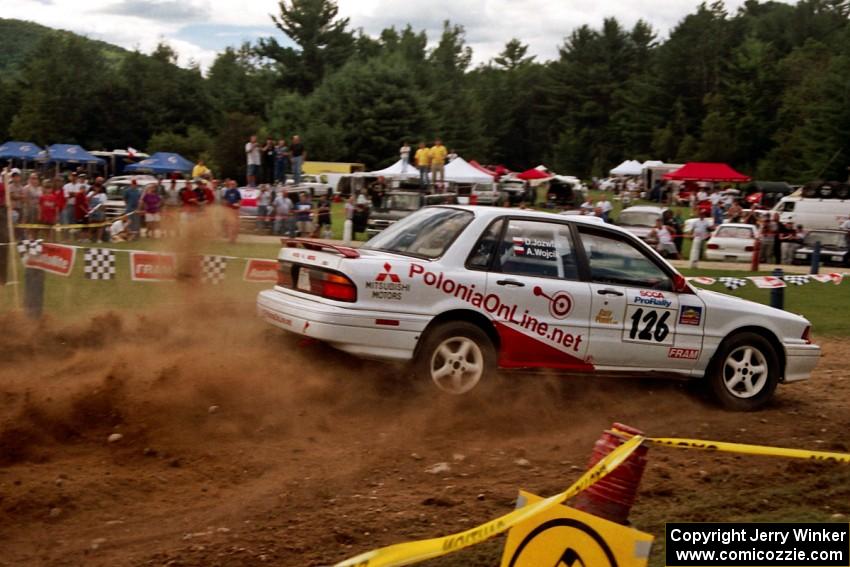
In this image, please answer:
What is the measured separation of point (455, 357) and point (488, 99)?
376 ft

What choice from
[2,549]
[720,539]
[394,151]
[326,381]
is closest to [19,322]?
[326,381]

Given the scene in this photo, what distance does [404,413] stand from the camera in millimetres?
7840

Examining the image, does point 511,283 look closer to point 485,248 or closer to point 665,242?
point 485,248

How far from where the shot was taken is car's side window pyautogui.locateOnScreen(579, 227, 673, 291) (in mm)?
8727

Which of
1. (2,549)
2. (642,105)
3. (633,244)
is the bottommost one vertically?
(2,549)

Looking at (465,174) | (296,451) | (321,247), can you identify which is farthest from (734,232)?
(296,451)

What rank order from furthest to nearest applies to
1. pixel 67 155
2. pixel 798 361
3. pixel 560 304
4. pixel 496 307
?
pixel 67 155 < pixel 798 361 < pixel 560 304 < pixel 496 307

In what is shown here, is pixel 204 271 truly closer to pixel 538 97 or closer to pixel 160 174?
pixel 160 174

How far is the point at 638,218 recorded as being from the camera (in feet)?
104

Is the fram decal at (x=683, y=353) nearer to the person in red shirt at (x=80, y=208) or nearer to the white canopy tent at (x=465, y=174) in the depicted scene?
the person in red shirt at (x=80, y=208)

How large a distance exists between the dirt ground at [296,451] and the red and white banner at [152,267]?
1.26m

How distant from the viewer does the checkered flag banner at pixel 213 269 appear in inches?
444

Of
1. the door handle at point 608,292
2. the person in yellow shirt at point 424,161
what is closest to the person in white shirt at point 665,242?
the person in yellow shirt at point 424,161

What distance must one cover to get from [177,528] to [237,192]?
870 inches
